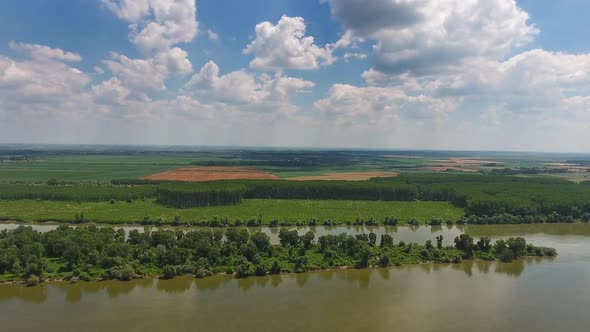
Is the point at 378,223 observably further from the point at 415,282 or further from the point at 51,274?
the point at 51,274

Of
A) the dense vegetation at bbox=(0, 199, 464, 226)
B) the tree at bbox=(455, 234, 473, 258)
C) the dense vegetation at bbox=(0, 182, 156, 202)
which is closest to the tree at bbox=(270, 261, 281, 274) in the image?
the tree at bbox=(455, 234, 473, 258)

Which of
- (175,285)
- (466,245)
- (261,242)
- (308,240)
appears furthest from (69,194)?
→ (466,245)

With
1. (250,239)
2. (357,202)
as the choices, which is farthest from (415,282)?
(357,202)

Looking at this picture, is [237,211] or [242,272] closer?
[242,272]

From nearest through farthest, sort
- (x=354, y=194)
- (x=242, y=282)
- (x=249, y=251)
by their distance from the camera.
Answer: (x=242, y=282) < (x=249, y=251) < (x=354, y=194)

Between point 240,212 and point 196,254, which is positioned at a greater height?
point 196,254

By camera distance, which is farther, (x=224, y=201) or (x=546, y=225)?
(x=224, y=201)

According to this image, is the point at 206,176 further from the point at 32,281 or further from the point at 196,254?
the point at 32,281
